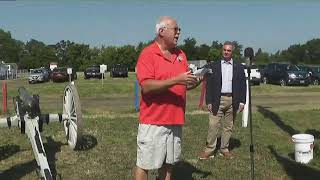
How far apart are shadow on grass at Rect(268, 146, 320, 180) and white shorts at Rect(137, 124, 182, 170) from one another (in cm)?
311

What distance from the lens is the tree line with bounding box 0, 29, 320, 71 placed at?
372ft

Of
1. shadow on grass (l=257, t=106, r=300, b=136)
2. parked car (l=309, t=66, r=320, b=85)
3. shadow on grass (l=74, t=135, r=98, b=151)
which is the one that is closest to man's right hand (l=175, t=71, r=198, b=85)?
shadow on grass (l=74, t=135, r=98, b=151)

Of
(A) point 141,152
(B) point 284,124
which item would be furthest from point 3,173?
(B) point 284,124

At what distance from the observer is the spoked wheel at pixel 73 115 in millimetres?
7930

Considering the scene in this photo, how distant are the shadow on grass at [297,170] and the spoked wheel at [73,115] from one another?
121 inches

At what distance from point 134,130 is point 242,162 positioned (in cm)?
364

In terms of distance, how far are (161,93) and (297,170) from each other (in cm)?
391

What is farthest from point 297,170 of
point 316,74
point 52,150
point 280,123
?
point 316,74

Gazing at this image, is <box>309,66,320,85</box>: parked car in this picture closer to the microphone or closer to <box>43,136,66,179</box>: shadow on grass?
<box>43,136,66,179</box>: shadow on grass

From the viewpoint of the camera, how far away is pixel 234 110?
8859 millimetres

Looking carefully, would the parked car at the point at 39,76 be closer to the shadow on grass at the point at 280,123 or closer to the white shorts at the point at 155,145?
the shadow on grass at the point at 280,123

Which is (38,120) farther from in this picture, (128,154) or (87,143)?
(87,143)

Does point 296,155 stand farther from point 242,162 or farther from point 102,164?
point 102,164

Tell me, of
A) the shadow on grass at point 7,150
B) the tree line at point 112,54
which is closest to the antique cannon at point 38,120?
the shadow on grass at point 7,150
